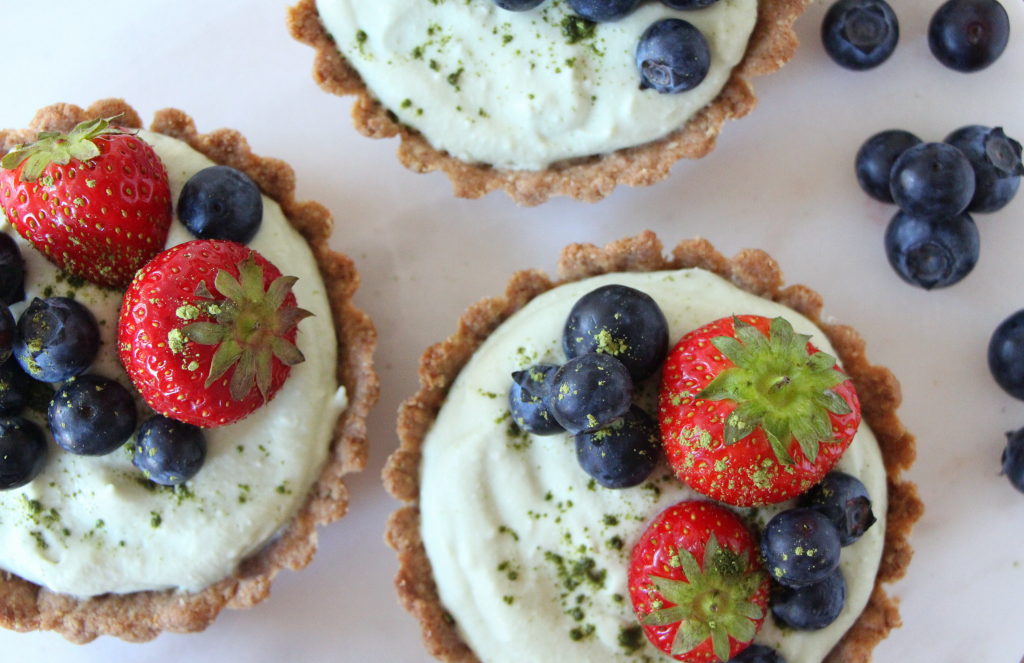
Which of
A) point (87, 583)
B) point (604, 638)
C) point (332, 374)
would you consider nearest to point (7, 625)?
point (87, 583)

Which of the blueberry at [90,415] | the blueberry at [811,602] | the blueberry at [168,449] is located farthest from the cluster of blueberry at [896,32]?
the blueberry at [90,415]

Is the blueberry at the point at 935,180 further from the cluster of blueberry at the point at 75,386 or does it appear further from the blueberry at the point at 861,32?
the cluster of blueberry at the point at 75,386

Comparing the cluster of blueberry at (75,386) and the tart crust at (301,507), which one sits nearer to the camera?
the cluster of blueberry at (75,386)

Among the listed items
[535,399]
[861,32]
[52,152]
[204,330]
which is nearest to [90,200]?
[52,152]

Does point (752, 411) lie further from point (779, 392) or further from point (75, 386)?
point (75, 386)

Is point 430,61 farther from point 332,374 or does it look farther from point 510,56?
point 332,374

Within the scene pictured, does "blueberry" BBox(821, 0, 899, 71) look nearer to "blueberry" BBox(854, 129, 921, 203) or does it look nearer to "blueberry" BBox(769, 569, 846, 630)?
"blueberry" BBox(854, 129, 921, 203)

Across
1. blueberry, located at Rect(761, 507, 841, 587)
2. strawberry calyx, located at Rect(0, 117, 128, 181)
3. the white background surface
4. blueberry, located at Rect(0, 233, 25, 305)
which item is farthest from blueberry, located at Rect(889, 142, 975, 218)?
blueberry, located at Rect(0, 233, 25, 305)
